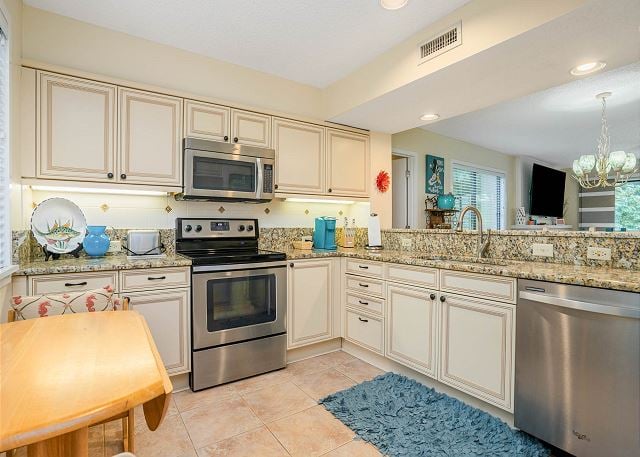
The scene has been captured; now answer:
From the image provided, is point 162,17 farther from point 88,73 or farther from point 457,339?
point 457,339

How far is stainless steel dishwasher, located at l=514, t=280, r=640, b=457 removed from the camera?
146 centimetres

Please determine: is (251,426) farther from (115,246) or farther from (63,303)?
(115,246)

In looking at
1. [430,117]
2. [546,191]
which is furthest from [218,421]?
[546,191]

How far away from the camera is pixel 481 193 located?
5.95m

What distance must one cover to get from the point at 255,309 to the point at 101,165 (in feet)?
4.97

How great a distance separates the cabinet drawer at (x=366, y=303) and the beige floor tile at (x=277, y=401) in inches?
33.4

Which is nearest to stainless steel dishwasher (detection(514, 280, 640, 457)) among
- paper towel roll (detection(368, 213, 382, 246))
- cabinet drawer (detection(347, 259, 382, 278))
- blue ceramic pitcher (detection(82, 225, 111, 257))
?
cabinet drawer (detection(347, 259, 382, 278))

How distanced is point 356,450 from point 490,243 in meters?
1.71

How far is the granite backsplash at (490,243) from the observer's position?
1.91m

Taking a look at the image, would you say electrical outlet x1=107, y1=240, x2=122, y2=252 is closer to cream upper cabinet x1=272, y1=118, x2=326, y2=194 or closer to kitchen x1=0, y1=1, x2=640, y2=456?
kitchen x1=0, y1=1, x2=640, y2=456

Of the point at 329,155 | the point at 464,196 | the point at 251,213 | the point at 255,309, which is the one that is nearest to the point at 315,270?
the point at 255,309

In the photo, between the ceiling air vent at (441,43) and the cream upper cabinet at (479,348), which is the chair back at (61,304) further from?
the ceiling air vent at (441,43)

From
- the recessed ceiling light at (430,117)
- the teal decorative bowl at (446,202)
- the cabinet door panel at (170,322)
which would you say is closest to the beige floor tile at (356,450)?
the cabinet door panel at (170,322)

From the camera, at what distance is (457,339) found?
2.16 metres
